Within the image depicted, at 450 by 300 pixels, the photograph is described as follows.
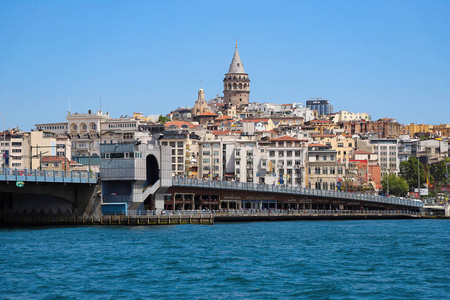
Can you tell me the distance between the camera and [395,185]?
173000 millimetres

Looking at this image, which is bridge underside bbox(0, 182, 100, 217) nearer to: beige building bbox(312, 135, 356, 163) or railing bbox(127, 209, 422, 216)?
railing bbox(127, 209, 422, 216)

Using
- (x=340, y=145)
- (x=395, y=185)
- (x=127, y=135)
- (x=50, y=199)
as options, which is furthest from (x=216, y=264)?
(x=340, y=145)

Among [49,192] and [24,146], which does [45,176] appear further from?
[24,146]

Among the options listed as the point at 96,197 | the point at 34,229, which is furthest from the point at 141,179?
the point at 34,229

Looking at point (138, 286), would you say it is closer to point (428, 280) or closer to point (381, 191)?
point (428, 280)

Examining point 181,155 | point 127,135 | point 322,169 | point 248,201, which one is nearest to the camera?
point 248,201

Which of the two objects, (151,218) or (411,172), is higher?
(411,172)

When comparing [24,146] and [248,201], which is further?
[24,146]

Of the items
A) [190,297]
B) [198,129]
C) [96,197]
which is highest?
[198,129]

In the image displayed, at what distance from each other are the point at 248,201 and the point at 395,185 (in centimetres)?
6250

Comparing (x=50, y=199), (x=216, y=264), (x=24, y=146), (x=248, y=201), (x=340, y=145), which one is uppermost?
(x=340, y=145)

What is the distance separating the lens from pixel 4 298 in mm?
45156

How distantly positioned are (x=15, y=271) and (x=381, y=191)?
421ft

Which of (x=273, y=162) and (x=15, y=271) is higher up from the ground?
(x=273, y=162)
